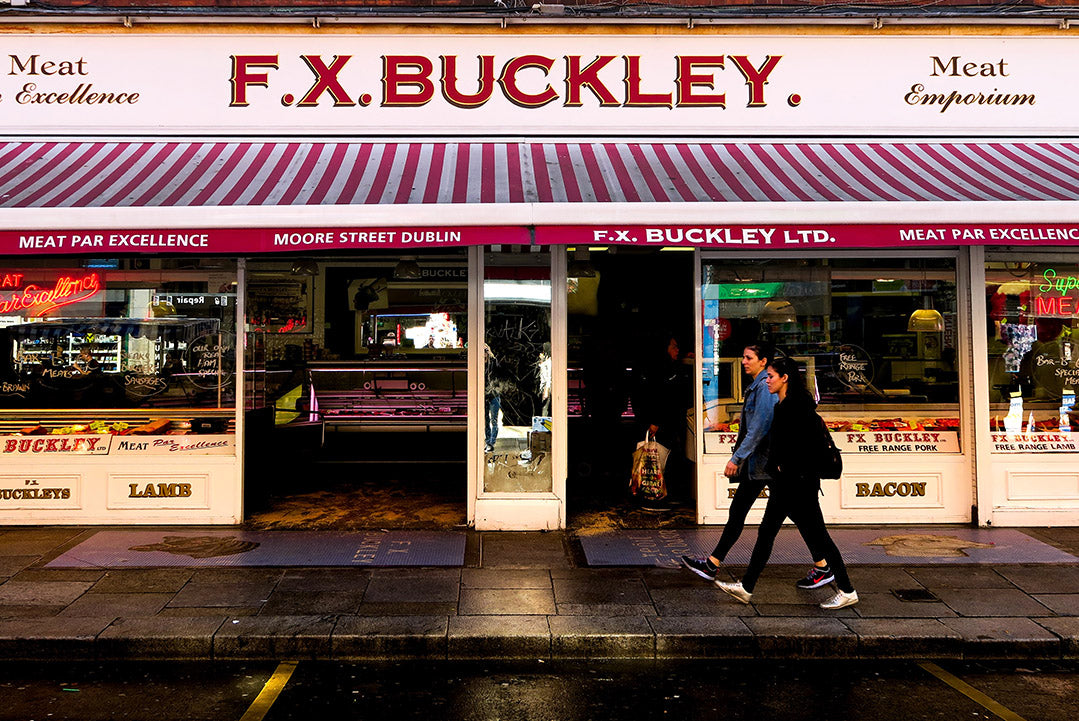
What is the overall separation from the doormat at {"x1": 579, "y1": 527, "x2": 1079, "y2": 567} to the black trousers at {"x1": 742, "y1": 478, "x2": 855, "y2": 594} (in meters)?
0.97

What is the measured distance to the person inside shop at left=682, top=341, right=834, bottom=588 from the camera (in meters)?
5.77

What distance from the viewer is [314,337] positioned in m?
12.8

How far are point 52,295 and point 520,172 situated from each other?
4624 millimetres

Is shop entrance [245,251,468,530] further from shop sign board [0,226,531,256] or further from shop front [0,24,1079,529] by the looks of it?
shop sign board [0,226,531,256]

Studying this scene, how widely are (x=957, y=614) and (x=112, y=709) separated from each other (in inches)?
192

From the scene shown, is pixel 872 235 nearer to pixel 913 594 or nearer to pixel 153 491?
pixel 913 594

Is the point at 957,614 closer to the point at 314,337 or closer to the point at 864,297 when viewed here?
the point at 864,297

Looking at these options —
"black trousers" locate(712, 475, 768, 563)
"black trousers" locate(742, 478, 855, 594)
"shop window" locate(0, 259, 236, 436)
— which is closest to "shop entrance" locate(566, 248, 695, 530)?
"black trousers" locate(712, 475, 768, 563)

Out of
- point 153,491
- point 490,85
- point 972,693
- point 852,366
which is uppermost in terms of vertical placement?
point 490,85

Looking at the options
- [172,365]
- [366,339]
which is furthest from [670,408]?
[366,339]

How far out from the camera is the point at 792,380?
5.57 meters

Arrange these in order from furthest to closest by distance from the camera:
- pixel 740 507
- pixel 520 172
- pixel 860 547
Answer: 1. pixel 520 172
2. pixel 860 547
3. pixel 740 507

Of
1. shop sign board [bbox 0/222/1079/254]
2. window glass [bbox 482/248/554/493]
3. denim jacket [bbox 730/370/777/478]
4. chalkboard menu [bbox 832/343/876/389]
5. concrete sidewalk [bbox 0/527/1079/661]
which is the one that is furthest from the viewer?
chalkboard menu [bbox 832/343/876/389]

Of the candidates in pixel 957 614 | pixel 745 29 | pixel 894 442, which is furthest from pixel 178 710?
pixel 745 29
